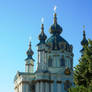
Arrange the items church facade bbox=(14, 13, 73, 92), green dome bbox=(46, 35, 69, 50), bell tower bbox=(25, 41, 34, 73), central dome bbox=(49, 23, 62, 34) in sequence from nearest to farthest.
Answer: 1. church facade bbox=(14, 13, 73, 92)
2. green dome bbox=(46, 35, 69, 50)
3. central dome bbox=(49, 23, 62, 34)
4. bell tower bbox=(25, 41, 34, 73)

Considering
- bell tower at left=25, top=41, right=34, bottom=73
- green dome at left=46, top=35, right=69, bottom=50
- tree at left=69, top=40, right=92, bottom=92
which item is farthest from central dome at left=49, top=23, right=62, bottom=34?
tree at left=69, top=40, right=92, bottom=92

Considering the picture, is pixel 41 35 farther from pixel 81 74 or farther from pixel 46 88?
→ pixel 81 74

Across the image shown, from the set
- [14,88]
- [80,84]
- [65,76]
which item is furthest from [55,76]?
[80,84]

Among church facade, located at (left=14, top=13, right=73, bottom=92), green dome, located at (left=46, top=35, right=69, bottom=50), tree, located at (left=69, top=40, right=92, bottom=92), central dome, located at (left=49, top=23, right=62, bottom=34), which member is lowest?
tree, located at (left=69, top=40, right=92, bottom=92)

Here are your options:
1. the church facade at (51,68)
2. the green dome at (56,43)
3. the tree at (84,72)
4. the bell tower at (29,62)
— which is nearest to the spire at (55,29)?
the church facade at (51,68)

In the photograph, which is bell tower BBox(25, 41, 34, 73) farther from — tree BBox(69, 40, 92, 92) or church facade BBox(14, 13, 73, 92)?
tree BBox(69, 40, 92, 92)

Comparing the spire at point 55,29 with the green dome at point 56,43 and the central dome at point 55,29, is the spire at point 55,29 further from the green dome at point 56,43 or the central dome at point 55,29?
the green dome at point 56,43

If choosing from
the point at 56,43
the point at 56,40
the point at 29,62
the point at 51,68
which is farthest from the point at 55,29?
the point at 29,62

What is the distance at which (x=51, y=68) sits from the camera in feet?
124

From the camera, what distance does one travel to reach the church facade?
34.7 meters

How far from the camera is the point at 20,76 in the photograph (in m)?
37.0

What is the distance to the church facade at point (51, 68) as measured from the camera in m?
34.7

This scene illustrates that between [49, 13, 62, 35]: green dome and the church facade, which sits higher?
[49, 13, 62, 35]: green dome

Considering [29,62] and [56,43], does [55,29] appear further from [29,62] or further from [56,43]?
[29,62]
